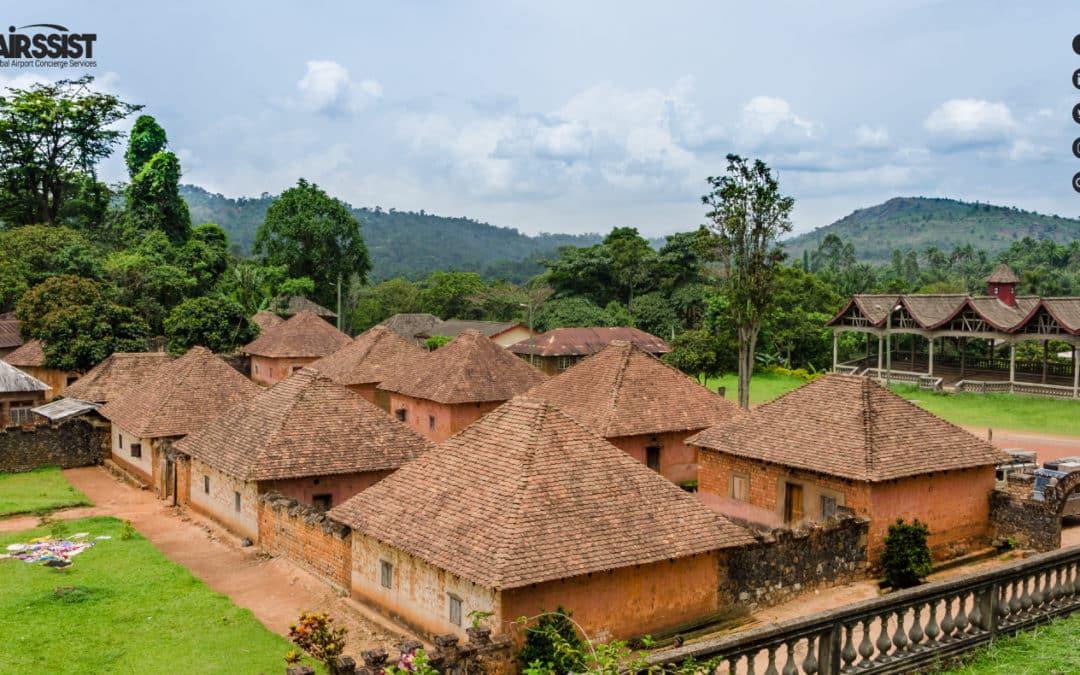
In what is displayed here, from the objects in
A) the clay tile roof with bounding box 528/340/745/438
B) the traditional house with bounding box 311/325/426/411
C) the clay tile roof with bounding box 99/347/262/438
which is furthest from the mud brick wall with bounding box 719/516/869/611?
the traditional house with bounding box 311/325/426/411

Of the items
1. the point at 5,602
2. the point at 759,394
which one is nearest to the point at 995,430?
the point at 759,394

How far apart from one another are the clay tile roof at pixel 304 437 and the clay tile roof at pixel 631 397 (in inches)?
193

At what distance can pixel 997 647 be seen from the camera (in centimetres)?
805

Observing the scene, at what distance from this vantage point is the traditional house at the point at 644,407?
23.6 metres

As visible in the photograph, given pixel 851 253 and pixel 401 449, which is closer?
pixel 401 449

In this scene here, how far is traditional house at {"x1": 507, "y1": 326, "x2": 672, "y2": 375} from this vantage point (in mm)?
53312

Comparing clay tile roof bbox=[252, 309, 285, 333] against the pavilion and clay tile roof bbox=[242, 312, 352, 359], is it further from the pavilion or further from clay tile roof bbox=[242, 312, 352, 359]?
the pavilion

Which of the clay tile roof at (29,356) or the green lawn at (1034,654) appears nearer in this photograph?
the green lawn at (1034,654)

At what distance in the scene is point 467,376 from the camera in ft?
98.8

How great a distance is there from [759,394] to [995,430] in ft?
41.4

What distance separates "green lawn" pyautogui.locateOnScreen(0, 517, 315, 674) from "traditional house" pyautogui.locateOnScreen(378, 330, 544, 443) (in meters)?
12.0

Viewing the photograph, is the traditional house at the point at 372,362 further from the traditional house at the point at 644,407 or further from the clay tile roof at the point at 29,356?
the clay tile roof at the point at 29,356

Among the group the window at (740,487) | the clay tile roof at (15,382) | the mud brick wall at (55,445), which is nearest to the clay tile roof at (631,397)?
the window at (740,487)

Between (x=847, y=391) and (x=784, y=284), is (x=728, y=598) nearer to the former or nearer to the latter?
(x=847, y=391)
